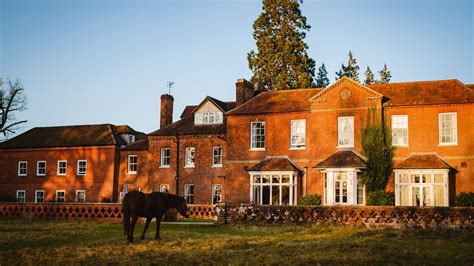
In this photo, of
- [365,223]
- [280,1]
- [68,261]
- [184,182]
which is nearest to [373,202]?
[365,223]

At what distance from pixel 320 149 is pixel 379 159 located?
3973mm

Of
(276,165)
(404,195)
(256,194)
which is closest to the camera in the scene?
(404,195)

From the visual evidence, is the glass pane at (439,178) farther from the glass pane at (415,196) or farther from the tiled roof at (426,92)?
the tiled roof at (426,92)

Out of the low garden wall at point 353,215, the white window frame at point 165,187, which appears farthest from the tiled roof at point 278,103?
the low garden wall at point 353,215

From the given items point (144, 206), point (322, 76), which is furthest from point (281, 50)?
point (144, 206)

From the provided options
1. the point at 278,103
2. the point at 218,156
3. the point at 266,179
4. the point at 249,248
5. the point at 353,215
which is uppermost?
the point at 278,103

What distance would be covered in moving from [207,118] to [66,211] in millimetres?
16334

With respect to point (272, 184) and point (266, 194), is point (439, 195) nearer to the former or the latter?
point (272, 184)

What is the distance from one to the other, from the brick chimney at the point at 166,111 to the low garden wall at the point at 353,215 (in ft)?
70.1

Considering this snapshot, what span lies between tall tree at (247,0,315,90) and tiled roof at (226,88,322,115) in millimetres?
10944

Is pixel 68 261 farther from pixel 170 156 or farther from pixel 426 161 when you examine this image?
pixel 170 156

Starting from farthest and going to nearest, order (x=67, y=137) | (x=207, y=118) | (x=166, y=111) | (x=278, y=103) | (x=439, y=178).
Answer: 1. (x=67, y=137)
2. (x=166, y=111)
3. (x=207, y=118)
4. (x=278, y=103)
5. (x=439, y=178)

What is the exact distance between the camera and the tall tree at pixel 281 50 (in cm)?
5050

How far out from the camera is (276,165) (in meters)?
35.0
